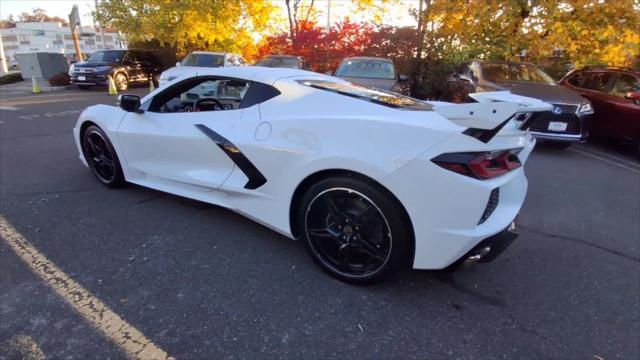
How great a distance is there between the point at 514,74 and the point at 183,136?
7781 millimetres

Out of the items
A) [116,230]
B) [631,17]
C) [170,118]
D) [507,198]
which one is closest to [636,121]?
[631,17]

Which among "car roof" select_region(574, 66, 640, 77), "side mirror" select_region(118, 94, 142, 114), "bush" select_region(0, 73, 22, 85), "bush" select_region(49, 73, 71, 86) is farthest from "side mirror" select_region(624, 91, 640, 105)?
"bush" select_region(0, 73, 22, 85)

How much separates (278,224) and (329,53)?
1394 cm

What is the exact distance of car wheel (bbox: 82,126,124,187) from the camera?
13.2 ft

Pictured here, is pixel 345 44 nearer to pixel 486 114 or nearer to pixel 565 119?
pixel 565 119

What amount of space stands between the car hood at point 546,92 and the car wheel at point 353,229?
19.6ft

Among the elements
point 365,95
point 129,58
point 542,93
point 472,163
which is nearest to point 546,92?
point 542,93

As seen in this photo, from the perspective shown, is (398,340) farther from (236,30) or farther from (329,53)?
(236,30)

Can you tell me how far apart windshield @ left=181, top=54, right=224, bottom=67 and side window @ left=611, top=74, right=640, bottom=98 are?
34.4ft

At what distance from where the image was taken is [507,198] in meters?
2.50

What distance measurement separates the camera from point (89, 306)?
237 cm

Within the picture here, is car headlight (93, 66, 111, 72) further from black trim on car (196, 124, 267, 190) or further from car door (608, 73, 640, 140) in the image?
car door (608, 73, 640, 140)

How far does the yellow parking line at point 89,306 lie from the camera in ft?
6.78

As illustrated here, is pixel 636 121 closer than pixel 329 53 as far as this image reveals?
Yes
